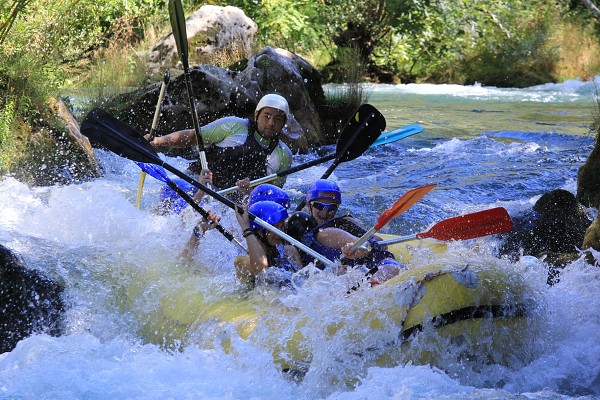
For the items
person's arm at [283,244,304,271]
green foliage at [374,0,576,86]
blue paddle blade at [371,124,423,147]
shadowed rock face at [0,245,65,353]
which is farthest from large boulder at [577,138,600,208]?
green foliage at [374,0,576,86]

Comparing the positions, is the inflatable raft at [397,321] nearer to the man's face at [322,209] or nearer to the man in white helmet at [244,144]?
the man's face at [322,209]

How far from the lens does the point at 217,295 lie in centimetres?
438

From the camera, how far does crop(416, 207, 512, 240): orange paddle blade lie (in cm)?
432

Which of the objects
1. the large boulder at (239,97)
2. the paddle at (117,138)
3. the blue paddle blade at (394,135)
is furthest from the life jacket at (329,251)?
the large boulder at (239,97)

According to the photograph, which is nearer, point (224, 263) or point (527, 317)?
point (527, 317)

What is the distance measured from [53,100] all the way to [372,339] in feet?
16.4

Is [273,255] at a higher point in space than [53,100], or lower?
lower

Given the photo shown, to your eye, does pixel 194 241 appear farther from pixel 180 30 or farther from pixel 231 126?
pixel 180 30

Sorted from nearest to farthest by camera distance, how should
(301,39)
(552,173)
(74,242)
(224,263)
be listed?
(224,263), (74,242), (552,173), (301,39)

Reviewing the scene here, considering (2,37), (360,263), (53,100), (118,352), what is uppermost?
(2,37)

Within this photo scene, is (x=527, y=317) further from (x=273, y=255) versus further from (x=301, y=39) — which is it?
(x=301, y=39)

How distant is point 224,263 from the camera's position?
498cm

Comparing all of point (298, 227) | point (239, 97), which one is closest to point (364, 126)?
point (298, 227)

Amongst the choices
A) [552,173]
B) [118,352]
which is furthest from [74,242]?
[552,173]
